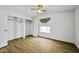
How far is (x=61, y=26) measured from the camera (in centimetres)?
147

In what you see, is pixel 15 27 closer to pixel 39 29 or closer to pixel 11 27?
pixel 11 27

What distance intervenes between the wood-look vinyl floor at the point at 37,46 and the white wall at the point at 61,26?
4.3 inches

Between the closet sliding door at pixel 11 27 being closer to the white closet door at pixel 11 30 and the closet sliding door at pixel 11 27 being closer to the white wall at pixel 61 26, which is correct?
the white closet door at pixel 11 30

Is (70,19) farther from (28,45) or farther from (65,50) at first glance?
(28,45)

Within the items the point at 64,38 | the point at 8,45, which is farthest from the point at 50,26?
the point at 8,45

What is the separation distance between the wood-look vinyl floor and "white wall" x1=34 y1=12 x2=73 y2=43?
0.36 feet

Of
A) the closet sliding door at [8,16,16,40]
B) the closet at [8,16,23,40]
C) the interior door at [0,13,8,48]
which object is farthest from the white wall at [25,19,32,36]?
the interior door at [0,13,8,48]

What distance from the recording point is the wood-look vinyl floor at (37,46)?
1331 mm

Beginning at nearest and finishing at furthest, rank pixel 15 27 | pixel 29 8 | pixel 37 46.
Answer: pixel 29 8
pixel 37 46
pixel 15 27

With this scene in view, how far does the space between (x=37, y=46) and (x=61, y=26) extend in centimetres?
59

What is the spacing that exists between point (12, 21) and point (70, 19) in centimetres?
109

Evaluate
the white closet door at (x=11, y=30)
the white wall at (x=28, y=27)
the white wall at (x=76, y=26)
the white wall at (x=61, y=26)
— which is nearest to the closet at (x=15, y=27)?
the white closet door at (x=11, y=30)

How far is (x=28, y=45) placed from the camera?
1.54 m

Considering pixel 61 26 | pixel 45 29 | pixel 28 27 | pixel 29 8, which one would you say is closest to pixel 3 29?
pixel 28 27
